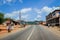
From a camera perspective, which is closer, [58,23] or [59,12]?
[58,23]

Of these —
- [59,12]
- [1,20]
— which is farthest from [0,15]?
[59,12]

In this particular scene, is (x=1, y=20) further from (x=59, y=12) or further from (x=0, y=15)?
(x=59, y=12)

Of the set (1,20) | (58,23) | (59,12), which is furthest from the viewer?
(1,20)

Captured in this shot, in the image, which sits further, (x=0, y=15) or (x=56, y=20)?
(x=0, y=15)

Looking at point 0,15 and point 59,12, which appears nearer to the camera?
point 59,12

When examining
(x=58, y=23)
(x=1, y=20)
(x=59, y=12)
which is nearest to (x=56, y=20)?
(x=58, y=23)

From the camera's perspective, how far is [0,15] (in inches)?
5359

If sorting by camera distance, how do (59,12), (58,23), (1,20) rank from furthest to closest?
1. (1,20)
2. (59,12)
3. (58,23)

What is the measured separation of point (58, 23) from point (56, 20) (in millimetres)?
3153

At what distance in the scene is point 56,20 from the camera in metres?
80.4

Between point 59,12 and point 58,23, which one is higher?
point 59,12

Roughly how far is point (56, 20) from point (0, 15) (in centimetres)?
6792

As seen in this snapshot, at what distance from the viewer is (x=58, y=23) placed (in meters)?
77.6

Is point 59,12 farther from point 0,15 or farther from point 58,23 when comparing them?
point 0,15
